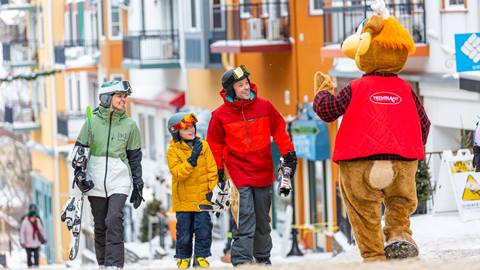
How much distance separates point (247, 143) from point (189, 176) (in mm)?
954

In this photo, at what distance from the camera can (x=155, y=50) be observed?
148ft

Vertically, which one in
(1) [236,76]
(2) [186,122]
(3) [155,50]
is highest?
(1) [236,76]

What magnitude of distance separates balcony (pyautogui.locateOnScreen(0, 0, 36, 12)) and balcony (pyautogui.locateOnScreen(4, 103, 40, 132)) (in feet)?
12.5

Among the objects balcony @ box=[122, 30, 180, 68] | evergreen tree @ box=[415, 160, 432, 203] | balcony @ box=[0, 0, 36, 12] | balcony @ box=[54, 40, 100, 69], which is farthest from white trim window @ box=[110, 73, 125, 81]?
evergreen tree @ box=[415, 160, 432, 203]

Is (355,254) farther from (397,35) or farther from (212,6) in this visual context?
(212,6)

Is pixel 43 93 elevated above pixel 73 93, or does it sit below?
below

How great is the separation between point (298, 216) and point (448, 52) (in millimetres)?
10050

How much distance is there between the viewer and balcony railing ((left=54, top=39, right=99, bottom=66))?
179 ft

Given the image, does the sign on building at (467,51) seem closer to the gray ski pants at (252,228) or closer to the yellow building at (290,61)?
the gray ski pants at (252,228)

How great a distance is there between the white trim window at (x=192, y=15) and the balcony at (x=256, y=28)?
4282 mm

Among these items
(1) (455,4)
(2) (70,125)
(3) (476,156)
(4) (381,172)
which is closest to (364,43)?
(4) (381,172)

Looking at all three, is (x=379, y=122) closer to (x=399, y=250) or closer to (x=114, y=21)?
(x=399, y=250)

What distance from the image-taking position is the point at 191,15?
42.8 m

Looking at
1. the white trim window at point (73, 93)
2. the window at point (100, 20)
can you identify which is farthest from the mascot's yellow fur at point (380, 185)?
the white trim window at point (73, 93)
